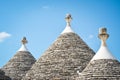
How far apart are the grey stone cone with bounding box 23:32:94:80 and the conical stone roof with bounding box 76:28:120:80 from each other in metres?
3.62

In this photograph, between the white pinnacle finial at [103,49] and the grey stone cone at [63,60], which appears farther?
the grey stone cone at [63,60]

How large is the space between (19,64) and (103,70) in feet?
41.4

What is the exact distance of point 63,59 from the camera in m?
26.5

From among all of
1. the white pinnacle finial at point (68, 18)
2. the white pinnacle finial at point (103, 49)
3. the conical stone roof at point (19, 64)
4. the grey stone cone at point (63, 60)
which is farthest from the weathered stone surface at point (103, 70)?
the conical stone roof at point (19, 64)

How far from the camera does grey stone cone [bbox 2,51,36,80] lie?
104 feet

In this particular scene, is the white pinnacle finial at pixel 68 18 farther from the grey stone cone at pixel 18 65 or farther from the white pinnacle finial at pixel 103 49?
the white pinnacle finial at pixel 103 49

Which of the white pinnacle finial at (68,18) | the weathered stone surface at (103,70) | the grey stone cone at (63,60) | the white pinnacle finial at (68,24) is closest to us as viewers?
the weathered stone surface at (103,70)

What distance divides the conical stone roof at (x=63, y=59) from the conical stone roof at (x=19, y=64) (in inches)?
179

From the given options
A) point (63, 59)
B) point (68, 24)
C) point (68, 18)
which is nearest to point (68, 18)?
point (68, 18)

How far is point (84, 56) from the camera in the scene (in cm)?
2691

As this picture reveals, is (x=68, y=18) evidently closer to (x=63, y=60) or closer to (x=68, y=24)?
(x=68, y=24)

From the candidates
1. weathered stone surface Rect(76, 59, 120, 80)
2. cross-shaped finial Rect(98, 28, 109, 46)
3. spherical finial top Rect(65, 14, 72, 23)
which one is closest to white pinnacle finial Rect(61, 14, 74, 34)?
spherical finial top Rect(65, 14, 72, 23)

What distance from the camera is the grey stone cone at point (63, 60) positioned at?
25766 millimetres

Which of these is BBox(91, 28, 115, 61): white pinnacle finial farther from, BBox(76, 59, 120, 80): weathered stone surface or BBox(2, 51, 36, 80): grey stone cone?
BBox(2, 51, 36, 80): grey stone cone
